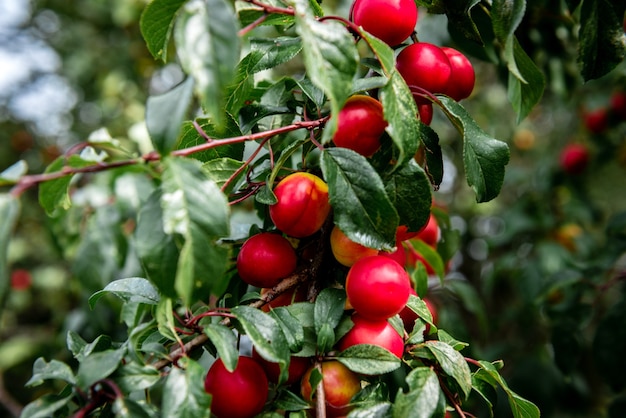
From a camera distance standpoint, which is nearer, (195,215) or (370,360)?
(195,215)

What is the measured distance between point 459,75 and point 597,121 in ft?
5.80

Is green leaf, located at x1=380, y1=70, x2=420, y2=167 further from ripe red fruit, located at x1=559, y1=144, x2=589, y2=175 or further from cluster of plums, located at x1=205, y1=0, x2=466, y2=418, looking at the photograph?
ripe red fruit, located at x1=559, y1=144, x2=589, y2=175

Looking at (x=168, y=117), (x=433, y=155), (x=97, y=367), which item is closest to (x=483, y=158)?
(x=433, y=155)

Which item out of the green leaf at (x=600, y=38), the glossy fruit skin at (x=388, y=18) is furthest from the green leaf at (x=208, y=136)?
the green leaf at (x=600, y=38)

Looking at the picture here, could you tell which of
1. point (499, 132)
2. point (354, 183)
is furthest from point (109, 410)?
point (499, 132)

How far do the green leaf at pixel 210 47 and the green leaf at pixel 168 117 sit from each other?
30mm

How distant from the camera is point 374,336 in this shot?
1.96 ft

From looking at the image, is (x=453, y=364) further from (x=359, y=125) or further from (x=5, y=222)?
(x=5, y=222)

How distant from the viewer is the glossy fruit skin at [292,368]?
0.61 meters

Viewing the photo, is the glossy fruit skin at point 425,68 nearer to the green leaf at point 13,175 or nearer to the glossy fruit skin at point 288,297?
the glossy fruit skin at point 288,297

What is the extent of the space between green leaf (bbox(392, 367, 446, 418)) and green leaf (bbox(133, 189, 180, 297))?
0.84 feet

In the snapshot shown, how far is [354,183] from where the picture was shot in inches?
21.7

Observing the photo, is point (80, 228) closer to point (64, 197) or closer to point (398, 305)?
point (64, 197)

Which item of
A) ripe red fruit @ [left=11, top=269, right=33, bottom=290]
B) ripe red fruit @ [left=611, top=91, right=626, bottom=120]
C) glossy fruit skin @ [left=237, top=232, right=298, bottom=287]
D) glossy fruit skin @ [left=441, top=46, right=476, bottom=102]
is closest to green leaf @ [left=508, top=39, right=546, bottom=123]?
glossy fruit skin @ [left=441, top=46, right=476, bottom=102]
